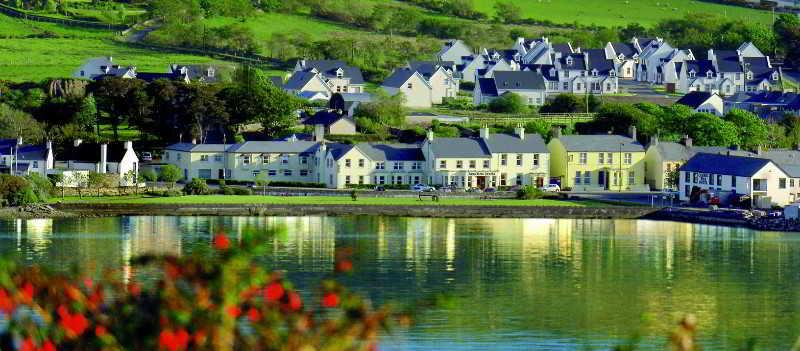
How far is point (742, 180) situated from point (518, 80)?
32755 mm

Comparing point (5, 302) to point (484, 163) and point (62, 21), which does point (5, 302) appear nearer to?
point (484, 163)

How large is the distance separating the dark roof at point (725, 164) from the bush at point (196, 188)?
16.2m

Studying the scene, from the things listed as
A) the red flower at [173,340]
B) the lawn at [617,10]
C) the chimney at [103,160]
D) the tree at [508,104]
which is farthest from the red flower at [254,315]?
the lawn at [617,10]

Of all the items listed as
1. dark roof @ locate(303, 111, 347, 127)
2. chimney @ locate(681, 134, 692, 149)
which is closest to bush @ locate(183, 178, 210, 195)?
dark roof @ locate(303, 111, 347, 127)

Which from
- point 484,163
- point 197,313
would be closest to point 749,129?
point 484,163

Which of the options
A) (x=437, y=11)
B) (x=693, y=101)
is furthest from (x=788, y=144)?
(x=437, y=11)

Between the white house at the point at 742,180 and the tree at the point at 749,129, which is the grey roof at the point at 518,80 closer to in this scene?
the tree at the point at 749,129

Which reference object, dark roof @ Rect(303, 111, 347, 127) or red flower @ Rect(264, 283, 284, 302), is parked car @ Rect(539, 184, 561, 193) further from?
red flower @ Rect(264, 283, 284, 302)

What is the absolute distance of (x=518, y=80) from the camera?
91.9 metres

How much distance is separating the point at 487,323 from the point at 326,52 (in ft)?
239

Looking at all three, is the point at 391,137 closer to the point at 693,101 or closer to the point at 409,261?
the point at 693,101

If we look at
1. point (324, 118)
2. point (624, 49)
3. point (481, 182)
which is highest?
point (624, 49)

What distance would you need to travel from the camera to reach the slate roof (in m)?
108

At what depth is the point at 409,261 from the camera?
4353 centimetres
